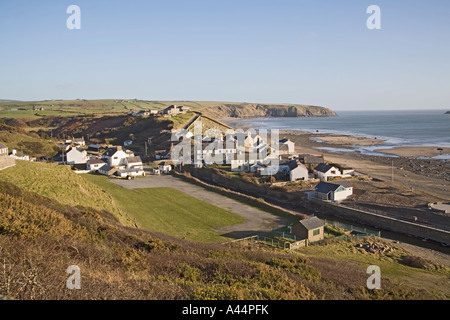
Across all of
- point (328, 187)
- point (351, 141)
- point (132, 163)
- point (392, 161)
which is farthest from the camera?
point (351, 141)

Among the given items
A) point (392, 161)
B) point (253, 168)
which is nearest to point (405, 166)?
point (392, 161)

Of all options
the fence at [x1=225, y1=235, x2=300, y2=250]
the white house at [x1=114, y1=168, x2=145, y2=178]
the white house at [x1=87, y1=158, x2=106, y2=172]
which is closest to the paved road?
the fence at [x1=225, y1=235, x2=300, y2=250]

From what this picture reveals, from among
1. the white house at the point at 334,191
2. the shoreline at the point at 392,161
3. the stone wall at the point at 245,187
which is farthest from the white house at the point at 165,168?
the shoreline at the point at 392,161

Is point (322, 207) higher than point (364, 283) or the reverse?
the reverse

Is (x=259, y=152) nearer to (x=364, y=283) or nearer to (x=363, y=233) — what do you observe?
(x=363, y=233)

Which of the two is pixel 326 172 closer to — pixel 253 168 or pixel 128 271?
pixel 253 168
